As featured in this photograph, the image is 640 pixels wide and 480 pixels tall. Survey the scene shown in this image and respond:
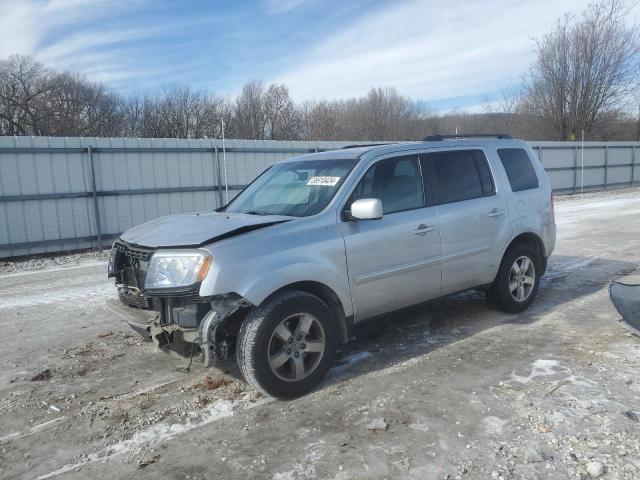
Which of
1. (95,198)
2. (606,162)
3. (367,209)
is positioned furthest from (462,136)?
(606,162)

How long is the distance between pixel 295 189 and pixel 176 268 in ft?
4.76

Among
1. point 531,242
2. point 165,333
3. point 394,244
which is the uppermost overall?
point 394,244

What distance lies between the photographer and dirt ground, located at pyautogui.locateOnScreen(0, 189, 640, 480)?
290 cm

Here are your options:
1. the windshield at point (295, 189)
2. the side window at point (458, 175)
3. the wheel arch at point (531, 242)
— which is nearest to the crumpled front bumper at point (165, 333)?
the windshield at point (295, 189)

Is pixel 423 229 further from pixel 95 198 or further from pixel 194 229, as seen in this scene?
pixel 95 198

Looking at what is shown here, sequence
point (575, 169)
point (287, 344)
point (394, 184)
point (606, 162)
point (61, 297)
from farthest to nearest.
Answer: point (606, 162)
point (575, 169)
point (61, 297)
point (394, 184)
point (287, 344)

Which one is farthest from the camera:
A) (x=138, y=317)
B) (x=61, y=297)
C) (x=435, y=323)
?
(x=61, y=297)

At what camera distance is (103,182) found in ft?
39.1

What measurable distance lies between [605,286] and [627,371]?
3.02 m

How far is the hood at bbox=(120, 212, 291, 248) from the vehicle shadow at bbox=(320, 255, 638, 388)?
1.34 m

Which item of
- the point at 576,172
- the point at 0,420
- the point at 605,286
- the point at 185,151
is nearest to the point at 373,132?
the point at 576,172

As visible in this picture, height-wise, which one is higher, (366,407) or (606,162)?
(606,162)

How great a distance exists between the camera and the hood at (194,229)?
3.57 meters

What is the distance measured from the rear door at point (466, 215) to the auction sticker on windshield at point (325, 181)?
0.99 metres
